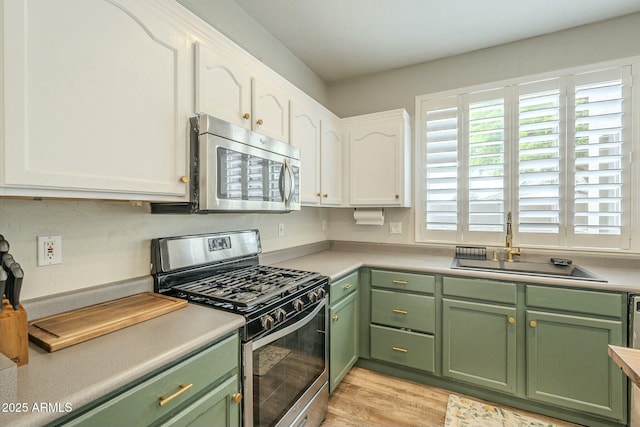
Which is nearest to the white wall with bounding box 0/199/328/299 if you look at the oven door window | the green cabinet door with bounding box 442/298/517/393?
the oven door window

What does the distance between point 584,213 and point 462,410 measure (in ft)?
5.47

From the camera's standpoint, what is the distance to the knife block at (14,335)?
0.79 meters

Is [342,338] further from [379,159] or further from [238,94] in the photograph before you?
[238,94]

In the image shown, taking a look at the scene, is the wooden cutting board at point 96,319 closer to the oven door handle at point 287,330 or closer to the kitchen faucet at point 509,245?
the oven door handle at point 287,330

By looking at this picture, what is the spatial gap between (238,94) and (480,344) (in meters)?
2.19

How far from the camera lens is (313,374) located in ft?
5.56

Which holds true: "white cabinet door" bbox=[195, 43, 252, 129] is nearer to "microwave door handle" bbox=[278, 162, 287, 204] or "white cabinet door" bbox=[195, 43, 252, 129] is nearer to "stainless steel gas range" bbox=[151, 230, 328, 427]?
"microwave door handle" bbox=[278, 162, 287, 204]

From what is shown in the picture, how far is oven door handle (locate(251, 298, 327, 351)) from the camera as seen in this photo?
1.26 metres

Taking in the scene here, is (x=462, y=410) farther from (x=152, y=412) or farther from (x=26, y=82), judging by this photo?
(x=26, y=82)

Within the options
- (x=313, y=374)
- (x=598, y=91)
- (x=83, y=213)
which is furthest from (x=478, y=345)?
(x=83, y=213)

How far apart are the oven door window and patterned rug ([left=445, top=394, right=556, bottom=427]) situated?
2.99ft

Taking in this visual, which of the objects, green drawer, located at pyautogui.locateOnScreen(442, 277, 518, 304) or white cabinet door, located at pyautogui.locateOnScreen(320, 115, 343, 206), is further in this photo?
white cabinet door, located at pyautogui.locateOnScreen(320, 115, 343, 206)

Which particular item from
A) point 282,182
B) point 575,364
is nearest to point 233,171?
point 282,182

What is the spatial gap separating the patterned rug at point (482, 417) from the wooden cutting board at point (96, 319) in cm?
179
